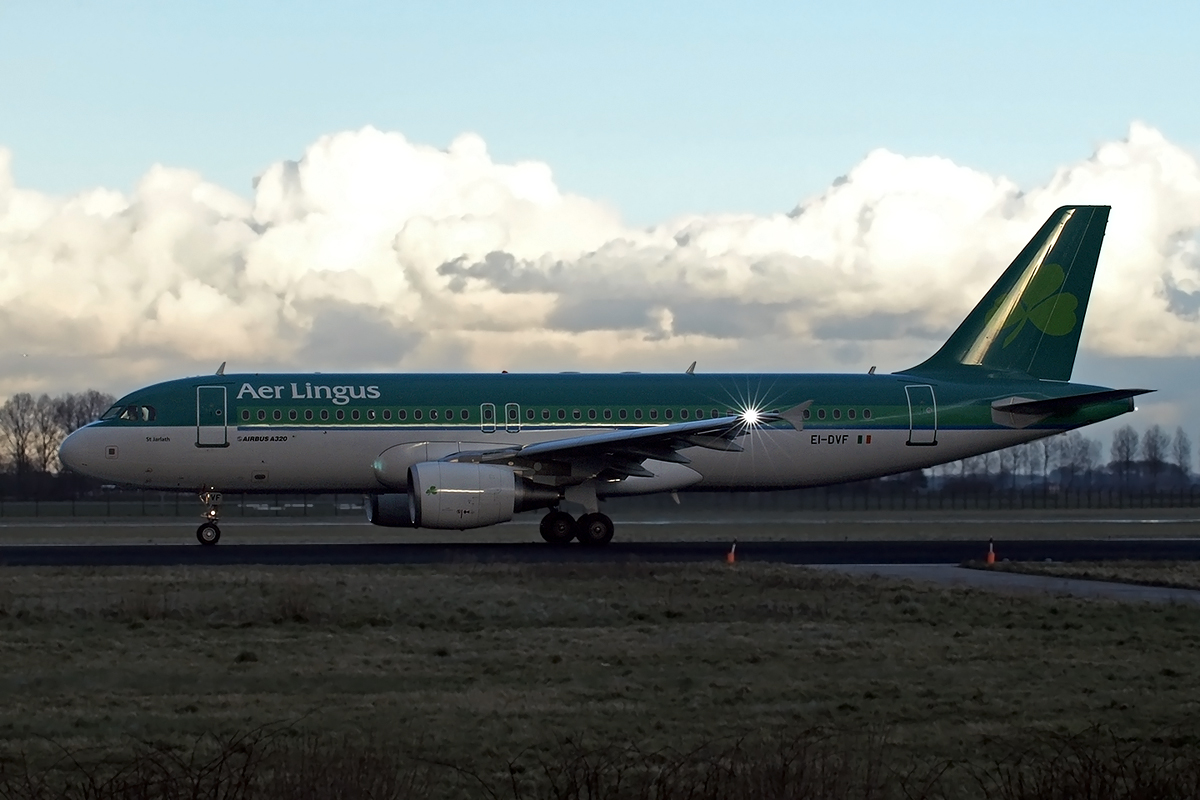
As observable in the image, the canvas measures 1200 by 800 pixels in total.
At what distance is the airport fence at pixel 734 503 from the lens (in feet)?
155

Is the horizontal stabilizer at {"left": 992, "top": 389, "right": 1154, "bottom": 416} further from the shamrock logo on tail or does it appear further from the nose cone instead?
the nose cone

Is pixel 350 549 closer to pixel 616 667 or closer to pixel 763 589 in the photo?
pixel 763 589

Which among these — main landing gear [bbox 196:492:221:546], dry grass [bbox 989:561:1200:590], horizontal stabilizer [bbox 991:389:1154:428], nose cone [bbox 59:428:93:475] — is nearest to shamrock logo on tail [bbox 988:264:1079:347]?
horizontal stabilizer [bbox 991:389:1154:428]

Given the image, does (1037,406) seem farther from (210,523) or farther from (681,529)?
(210,523)

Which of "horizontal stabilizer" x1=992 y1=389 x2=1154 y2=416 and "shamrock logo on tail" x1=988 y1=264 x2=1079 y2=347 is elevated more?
"shamrock logo on tail" x1=988 y1=264 x2=1079 y2=347

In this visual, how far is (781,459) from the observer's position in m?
35.2

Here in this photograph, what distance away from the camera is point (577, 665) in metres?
14.4

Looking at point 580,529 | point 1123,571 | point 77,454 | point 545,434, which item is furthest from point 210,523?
point 1123,571

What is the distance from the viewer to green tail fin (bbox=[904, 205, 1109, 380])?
37.7 meters

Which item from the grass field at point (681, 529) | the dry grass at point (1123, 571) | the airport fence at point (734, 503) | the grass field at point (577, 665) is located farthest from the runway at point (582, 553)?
the airport fence at point (734, 503)

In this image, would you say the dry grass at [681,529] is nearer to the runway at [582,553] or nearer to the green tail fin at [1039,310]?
the runway at [582,553]

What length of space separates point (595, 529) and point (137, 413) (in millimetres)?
10681

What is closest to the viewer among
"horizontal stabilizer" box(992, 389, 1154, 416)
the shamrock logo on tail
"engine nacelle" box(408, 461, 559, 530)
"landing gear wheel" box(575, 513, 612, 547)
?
"engine nacelle" box(408, 461, 559, 530)

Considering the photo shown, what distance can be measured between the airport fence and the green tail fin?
9.81 meters
